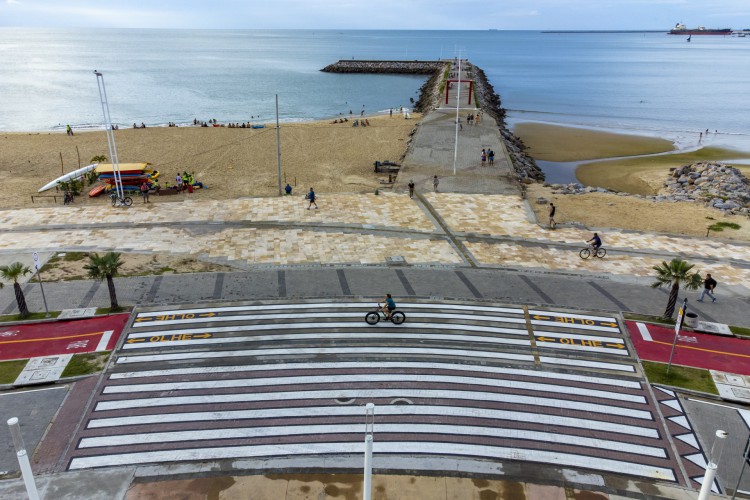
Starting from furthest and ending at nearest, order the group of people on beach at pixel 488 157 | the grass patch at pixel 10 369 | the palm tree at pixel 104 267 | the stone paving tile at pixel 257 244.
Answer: the group of people on beach at pixel 488 157, the stone paving tile at pixel 257 244, the palm tree at pixel 104 267, the grass patch at pixel 10 369

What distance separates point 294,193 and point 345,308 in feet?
59.3

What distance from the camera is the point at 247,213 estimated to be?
3152 centimetres

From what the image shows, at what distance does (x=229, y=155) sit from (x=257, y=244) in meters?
25.0

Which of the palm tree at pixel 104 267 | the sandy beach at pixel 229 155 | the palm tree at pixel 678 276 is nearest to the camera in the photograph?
the palm tree at pixel 678 276

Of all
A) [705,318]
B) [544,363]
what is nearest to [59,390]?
[544,363]

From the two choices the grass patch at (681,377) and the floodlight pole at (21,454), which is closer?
the floodlight pole at (21,454)

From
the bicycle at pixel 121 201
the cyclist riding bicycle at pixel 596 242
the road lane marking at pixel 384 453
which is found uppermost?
the bicycle at pixel 121 201

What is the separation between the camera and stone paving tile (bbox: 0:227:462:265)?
2566cm

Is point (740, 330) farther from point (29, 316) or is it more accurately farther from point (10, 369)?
point (29, 316)

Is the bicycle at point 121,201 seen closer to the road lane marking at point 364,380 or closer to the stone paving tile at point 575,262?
the road lane marking at point 364,380

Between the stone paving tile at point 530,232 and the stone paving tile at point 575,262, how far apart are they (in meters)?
1.58

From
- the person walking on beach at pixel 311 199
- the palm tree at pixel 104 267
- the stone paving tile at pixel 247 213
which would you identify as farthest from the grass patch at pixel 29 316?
the person walking on beach at pixel 311 199

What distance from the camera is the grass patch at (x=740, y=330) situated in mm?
19547

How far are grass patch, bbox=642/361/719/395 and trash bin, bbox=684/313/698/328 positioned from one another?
2.77m
